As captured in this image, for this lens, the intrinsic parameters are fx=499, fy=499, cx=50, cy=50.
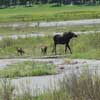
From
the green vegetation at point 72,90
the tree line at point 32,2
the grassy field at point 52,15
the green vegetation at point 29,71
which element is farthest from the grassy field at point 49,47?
the tree line at point 32,2

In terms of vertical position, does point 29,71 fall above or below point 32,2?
above

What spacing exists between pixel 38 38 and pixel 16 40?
162 centimetres

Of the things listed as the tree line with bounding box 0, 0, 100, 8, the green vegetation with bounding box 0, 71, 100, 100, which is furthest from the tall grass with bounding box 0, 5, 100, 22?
the green vegetation with bounding box 0, 71, 100, 100

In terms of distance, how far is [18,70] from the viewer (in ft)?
59.4

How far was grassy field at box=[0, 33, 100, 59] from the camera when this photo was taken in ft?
79.4

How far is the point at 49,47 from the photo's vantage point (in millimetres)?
31828

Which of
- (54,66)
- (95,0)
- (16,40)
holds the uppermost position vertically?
(54,66)

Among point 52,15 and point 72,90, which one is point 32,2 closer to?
point 52,15

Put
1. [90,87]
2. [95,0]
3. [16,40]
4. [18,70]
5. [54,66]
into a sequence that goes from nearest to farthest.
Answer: [90,87], [18,70], [54,66], [16,40], [95,0]

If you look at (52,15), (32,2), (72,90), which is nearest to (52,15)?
(52,15)

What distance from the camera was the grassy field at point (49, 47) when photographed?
24188 mm

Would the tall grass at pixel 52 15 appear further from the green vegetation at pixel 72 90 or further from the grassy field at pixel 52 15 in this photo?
the green vegetation at pixel 72 90

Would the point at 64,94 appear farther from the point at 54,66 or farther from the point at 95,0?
the point at 95,0

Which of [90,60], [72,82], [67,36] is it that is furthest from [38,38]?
[72,82]
